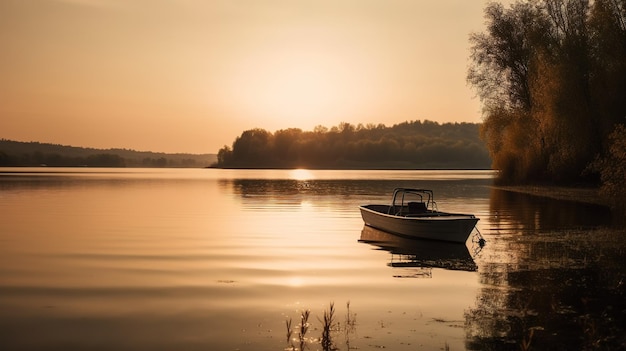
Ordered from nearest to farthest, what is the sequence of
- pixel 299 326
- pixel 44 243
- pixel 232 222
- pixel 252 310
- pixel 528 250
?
pixel 299 326 < pixel 252 310 < pixel 528 250 < pixel 44 243 < pixel 232 222

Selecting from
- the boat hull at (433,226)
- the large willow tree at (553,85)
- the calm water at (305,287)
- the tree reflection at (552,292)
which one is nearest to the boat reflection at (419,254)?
the calm water at (305,287)

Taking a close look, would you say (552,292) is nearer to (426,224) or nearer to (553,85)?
(426,224)

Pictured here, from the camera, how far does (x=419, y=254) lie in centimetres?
2486

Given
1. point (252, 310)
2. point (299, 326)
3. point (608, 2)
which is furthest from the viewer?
point (608, 2)

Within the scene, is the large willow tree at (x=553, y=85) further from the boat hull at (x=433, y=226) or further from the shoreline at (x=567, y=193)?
the boat hull at (x=433, y=226)

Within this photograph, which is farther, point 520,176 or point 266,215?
point 520,176

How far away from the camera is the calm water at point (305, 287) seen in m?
12.4

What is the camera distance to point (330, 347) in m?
11.6

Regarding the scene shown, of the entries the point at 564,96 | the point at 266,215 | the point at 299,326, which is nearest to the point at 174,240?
the point at 266,215

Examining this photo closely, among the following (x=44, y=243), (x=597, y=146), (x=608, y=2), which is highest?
(x=608, y=2)

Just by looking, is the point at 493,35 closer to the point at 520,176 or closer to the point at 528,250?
the point at 520,176

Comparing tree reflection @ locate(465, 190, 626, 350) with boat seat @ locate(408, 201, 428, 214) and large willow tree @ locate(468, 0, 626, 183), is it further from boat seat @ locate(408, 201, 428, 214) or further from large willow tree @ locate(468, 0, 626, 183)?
large willow tree @ locate(468, 0, 626, 183)

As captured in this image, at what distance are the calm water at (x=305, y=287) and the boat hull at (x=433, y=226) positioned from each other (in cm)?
46

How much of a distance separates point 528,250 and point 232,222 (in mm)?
20155
